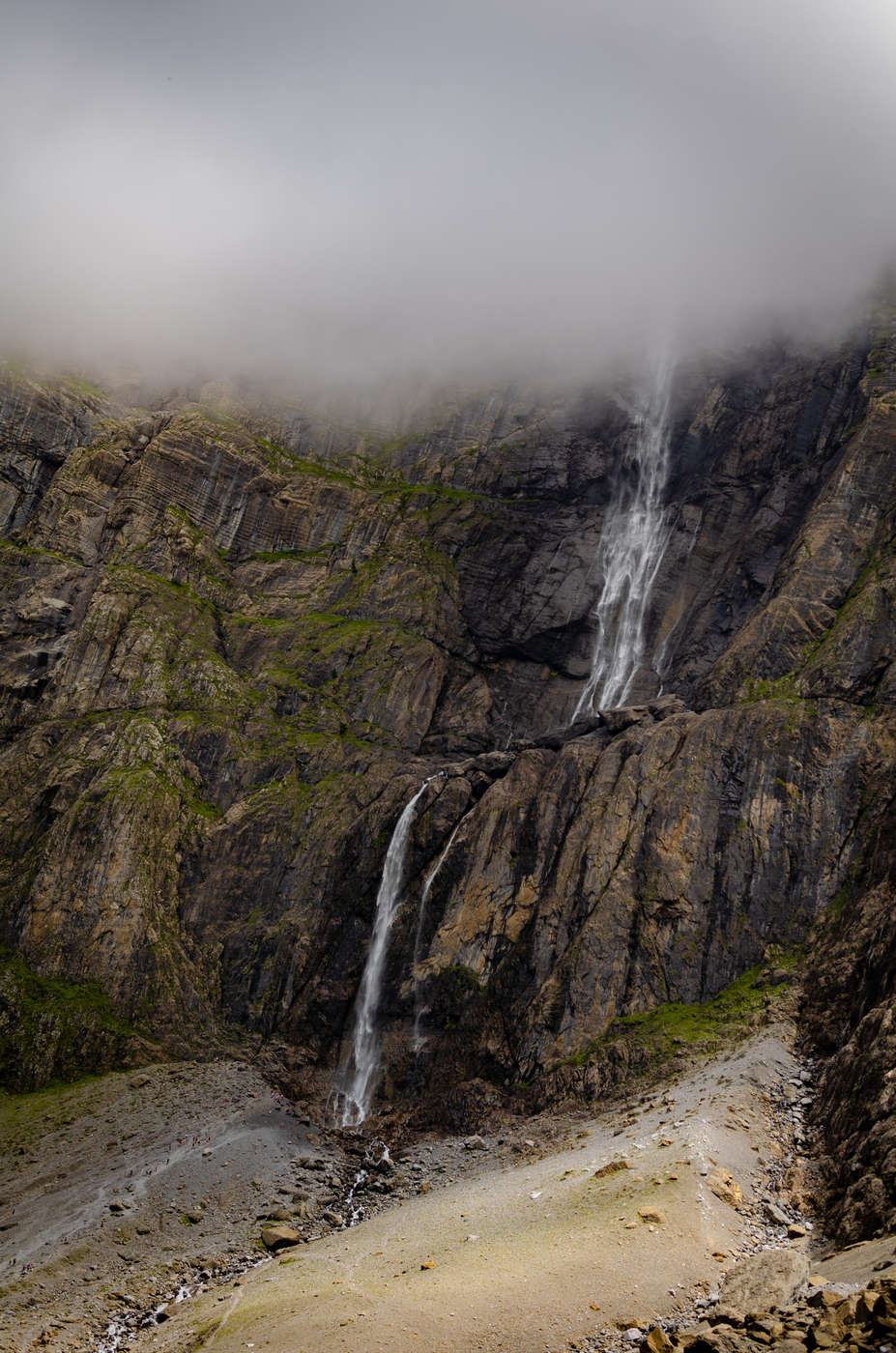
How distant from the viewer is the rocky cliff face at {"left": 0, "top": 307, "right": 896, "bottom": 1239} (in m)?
54.1

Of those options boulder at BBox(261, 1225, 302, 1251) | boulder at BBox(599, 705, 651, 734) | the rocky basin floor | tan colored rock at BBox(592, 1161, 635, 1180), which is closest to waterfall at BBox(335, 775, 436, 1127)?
the rocky basin floor

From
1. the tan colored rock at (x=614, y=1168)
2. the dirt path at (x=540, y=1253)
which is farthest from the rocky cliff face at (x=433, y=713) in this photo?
the tan colored rock at (x=614, y=1168)

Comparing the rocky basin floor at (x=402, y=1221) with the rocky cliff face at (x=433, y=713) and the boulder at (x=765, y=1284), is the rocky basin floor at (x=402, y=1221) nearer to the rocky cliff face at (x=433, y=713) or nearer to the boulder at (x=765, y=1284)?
the boulder at (x=765, y=1284)

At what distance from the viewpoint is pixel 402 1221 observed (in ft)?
122

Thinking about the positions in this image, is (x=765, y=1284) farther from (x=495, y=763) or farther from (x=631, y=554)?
(x=631, y=554)

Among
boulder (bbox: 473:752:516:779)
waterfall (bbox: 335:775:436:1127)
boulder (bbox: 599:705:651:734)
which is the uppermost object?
boulder (bbox: 599:705:651:734)

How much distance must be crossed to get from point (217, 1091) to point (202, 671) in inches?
1702

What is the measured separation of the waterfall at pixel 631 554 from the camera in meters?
85.8

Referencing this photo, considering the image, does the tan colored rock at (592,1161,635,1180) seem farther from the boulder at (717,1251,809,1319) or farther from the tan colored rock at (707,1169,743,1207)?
the boulder at (717,1251,809,1319)

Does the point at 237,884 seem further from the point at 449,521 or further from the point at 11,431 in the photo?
the point at 11,431

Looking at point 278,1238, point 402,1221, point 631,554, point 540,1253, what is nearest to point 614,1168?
point 540,1253

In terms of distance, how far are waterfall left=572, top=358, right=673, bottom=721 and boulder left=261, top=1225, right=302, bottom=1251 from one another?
180 ft

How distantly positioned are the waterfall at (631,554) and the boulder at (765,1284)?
61.7 meters

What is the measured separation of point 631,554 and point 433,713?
28.4 metres
